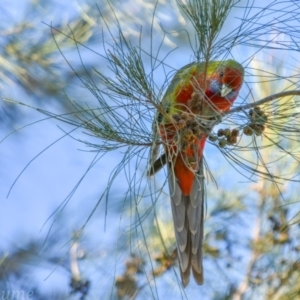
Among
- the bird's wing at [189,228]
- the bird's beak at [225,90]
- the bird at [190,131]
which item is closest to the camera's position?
the bird at [190,131]

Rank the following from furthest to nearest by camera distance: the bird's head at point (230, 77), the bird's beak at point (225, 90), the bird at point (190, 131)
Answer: the bird's beak at point (225, 90)
the bird's head at point (230, 77)
the bird at point (190, 131)

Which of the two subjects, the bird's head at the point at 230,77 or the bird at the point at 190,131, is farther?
the bird's head at the point at 230,77

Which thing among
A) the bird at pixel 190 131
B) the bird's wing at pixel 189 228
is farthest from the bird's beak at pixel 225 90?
the bird's wing at pixel 189 228

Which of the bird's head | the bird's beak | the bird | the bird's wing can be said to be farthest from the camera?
the bird's wing

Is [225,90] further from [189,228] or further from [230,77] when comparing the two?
[189,228]

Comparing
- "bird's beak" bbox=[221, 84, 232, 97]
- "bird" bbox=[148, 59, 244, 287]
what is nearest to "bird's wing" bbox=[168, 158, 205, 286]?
"bird" bbox=[148, 59, 244, 287]

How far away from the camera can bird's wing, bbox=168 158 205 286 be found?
164 centimetres

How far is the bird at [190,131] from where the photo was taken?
1166 millimetres

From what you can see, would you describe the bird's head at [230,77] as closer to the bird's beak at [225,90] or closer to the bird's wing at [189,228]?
the bird's beak at [225,90]

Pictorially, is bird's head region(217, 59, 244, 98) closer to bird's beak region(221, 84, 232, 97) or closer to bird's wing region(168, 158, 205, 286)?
bird's beak region(221, 84, 232, 97)

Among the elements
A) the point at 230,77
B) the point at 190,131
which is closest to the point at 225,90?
the point at 230,77

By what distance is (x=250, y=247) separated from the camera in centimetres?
174

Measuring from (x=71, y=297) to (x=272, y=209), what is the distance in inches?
23.9

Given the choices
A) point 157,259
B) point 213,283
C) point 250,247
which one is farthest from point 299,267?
point 157,259
